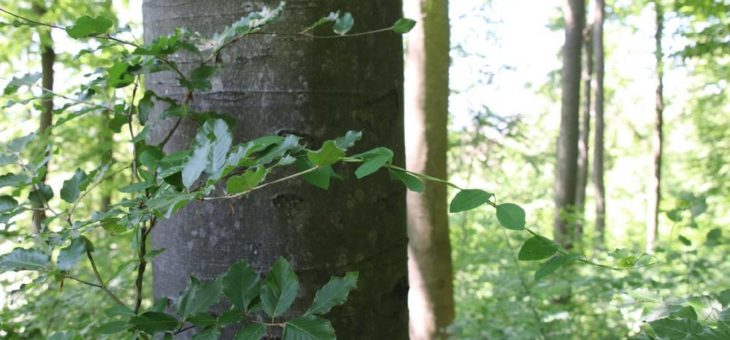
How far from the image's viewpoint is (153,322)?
2.84 feet

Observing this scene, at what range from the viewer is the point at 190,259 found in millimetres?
1092

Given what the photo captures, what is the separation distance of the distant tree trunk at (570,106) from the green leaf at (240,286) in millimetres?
7983

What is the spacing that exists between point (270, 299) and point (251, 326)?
0.15 ft

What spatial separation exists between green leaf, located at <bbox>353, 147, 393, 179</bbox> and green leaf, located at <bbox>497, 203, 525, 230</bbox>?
6.9 inches

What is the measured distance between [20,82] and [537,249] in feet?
3.17

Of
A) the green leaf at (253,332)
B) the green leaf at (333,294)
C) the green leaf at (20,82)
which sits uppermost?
the green leaf at (20,82)

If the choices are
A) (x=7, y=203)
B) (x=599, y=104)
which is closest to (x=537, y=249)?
(x=7, y=203)

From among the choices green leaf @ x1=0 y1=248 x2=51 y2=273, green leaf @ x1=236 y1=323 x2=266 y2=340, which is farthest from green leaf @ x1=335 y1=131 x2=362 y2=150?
green leaf @ x1=0 y1=248 x2=51 y2=273

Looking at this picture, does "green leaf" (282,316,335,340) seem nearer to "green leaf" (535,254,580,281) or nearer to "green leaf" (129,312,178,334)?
"green leaf" (129,312,178,334)

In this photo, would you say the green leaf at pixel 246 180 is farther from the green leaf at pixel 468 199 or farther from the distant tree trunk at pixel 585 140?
the distant tree trunk at pixel 585 140

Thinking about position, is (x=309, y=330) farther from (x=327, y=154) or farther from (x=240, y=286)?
(x=327, y=154)

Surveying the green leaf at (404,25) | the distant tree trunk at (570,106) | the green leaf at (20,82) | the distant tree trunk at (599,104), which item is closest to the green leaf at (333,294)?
the green leaf at (404,25)

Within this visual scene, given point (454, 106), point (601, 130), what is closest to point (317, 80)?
point (454, 106)

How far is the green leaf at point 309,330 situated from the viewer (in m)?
0.78
